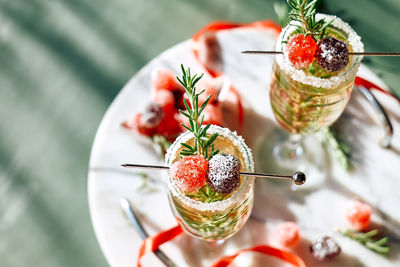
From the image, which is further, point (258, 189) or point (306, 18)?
point (258, 189)

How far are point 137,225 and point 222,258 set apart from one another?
20cm

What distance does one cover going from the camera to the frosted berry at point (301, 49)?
0.74m

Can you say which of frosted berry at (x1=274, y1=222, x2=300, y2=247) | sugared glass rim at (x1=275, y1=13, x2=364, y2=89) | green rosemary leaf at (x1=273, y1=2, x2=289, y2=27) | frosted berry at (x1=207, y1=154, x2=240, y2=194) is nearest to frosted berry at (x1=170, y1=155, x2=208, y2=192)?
frosted berry at (x1=207, y1=154, x2=240, y2=194)

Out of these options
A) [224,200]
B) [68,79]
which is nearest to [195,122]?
[224,200]

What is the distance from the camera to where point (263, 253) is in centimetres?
94

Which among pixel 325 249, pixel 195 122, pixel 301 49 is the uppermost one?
pixel 301 49

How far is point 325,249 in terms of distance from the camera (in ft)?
3.01

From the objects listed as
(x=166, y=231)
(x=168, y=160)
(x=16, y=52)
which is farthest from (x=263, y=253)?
(x=16, y=52)

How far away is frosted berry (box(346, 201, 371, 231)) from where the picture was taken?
3.07 ft

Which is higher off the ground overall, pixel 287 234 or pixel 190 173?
pixel 190 173

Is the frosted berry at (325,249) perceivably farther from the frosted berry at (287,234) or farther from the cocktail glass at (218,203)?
the cocktail glass at (218,203)

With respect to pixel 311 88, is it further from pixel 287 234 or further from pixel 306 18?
pixel 287 234

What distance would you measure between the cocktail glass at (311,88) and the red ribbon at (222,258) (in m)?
0.25

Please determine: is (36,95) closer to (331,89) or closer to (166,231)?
(166,231)
